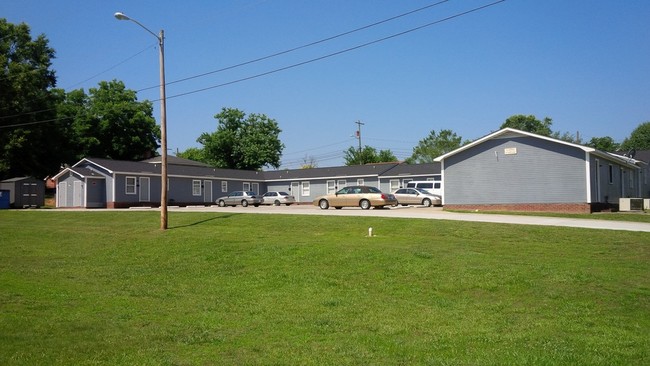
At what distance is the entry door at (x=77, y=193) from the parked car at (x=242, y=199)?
11.2m

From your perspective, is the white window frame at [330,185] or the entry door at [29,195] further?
the white window frame at [330,185]

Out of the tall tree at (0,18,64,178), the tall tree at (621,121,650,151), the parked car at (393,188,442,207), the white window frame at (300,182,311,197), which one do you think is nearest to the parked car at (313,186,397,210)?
the parked car at (393,188,442,207)

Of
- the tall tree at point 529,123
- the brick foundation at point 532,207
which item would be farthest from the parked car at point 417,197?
the tall tree at point 529,123

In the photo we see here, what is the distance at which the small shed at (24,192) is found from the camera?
47.9 m

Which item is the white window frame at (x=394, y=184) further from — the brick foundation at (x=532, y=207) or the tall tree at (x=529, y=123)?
the tall tree at (x=529, y=123)

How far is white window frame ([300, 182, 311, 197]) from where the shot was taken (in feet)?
191

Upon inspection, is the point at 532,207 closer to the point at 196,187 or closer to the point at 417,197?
the point at 417,197

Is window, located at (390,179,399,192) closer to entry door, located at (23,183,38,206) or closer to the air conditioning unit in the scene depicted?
the air conditioning unit

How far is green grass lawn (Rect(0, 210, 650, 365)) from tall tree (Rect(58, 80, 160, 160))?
167 feet

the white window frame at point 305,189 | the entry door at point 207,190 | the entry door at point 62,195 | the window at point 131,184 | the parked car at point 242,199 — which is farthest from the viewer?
the white window frame at point 305,189

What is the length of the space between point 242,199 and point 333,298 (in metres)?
39.0

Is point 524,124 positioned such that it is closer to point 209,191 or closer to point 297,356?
point 209,191

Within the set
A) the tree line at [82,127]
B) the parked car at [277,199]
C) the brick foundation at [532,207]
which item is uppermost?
the tree line at [82,127]

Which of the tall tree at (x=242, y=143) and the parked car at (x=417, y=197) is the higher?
the tall tree at (x=242, y=143)
